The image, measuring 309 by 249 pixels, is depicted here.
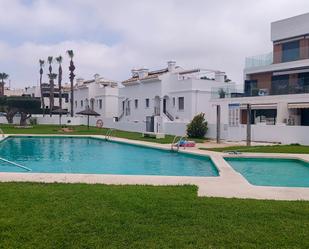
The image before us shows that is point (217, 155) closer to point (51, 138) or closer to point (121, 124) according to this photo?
point (51, 138)

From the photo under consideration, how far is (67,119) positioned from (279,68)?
126 feet

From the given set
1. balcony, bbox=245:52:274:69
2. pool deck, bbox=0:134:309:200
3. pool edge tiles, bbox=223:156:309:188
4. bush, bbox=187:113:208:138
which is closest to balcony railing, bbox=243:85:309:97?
bush, bbox=187:113:208:138

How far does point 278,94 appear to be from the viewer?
33.1m

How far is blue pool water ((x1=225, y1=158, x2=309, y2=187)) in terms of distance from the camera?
1485cm

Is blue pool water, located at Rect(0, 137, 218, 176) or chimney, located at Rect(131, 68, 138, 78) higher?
chimney, located at Rect(131, 68, 138, 78)

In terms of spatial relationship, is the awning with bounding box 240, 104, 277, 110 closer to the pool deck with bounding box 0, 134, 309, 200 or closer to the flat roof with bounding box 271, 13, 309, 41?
the flat roof with bounding box 271, 13, 309, 41

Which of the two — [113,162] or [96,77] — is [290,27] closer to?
[113,162]

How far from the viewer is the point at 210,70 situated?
158 feet

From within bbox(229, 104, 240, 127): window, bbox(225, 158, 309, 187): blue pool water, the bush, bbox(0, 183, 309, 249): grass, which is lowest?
bbox(225, 158, 309, 187): blue pool water

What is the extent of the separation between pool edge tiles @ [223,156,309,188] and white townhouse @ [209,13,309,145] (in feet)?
28.1

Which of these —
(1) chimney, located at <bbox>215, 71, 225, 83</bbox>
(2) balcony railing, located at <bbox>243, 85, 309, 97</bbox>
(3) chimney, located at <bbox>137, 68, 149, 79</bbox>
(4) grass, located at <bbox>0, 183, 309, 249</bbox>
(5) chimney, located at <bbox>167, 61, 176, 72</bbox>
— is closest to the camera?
(4) grass, located at <bbox>0, 183, 309, 249</bbox>

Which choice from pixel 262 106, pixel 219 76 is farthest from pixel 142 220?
pixel 219 76

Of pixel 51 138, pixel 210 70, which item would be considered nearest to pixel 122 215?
pixel 51 138

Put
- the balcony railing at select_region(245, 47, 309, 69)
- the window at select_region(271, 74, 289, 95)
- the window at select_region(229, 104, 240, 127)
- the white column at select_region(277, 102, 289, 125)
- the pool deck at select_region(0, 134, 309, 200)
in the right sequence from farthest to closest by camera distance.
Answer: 1. the balcony railing at select_region(245, 47, 309, 69)
2. the window at select_region(229, 104, 240, 127)
3. the window at select_region(271, 74, 289, 95)
4. the white column at select_region(277, 102, 289, 125)
5. the pool deck at select_region(0, 134, 309, 200)
